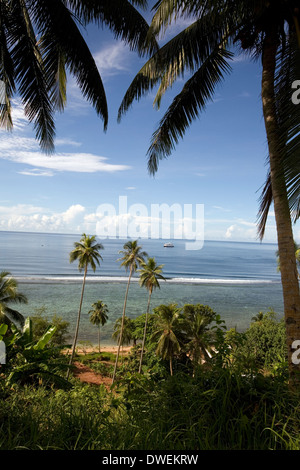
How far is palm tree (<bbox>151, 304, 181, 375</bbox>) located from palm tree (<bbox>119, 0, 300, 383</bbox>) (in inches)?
671

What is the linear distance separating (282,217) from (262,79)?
2014mm

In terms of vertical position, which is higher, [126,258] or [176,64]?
[176,64]

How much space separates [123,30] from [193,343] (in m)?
18.1

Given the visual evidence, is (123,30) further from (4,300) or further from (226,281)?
(226,281)

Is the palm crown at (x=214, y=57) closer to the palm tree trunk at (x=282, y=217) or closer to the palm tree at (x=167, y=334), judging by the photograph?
the palm tree trunk at (x=282, y=217)

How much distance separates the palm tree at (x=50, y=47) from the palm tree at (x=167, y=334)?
1809 centimetres

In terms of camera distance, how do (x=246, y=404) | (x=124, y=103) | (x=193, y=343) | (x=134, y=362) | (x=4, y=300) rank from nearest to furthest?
(x=246, y=404), (x=124, y=103), (x=193, y=343), (x=4, y=300), (x=134, y=362)


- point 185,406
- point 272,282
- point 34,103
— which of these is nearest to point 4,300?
point 34,103

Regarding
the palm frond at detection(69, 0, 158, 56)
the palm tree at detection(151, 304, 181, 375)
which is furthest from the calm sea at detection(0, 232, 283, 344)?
the palm frond at detection(69, 0, 158, 56)

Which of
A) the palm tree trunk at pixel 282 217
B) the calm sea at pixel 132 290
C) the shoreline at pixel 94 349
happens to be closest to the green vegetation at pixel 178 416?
the palm tree trunk at pixel 282 217

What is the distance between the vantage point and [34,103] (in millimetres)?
5980

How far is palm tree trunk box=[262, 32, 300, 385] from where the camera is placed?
11.9 ft

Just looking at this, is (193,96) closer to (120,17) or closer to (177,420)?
(120,17)

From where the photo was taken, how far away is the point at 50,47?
5859 mm
